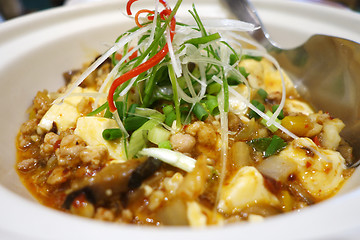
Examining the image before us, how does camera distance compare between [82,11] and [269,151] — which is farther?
[82,11]

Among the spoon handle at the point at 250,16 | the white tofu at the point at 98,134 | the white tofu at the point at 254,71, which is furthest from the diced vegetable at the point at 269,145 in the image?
the spoon handle at the point at 250,16

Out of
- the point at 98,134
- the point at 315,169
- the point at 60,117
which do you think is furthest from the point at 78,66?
the point at 315,169

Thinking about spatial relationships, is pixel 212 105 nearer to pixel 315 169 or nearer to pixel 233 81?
pixel 233 81

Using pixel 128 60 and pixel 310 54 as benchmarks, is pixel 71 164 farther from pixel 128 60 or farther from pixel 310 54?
pixel 310 54

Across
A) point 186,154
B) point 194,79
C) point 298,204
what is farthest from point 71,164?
point 298,204

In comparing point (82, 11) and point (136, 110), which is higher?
point (82, 11)

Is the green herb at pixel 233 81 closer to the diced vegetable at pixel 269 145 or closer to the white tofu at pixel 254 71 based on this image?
the white tofu at pixel 254 71

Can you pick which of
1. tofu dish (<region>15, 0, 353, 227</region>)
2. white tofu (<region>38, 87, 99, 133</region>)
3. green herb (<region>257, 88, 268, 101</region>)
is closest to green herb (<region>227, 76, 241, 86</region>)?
tofu dish (<region>15, 0, 353, 227</region>)
